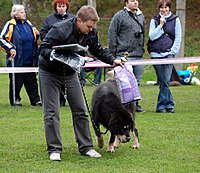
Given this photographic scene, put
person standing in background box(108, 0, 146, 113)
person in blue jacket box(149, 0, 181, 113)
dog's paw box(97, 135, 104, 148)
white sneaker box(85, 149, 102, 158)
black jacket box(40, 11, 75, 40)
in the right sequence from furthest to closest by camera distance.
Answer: person in blue jacket box(149, 0, 181, 113) < person standing in background box(108, 0, 146, 113) < black jacket box(40, 11, 75, 40) < dog's paw box(97, 135, 104, 148) < white sneaker box(85, 149, 102, 158)

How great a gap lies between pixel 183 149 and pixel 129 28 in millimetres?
3277

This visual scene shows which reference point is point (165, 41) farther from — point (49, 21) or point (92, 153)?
point (92, 153)

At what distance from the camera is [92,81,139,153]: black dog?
461cm

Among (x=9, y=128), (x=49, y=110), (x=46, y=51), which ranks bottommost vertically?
(x=9, y=128)

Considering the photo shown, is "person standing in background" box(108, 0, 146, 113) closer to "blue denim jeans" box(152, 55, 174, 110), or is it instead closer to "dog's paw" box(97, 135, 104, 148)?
"blue denim jeans" box(152, 55, 174, 110)

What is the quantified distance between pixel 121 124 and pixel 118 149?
0.61 m

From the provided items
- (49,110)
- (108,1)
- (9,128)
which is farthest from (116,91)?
(108,1)

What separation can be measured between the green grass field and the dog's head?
263 millimetres

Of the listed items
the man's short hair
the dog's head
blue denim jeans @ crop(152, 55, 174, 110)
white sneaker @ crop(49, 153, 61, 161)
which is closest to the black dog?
the dog's head

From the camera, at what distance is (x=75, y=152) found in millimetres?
4773

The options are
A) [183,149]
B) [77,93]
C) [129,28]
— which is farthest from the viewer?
[129,28]

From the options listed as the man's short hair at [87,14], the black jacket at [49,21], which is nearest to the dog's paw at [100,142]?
the man's short hair at [87,14]

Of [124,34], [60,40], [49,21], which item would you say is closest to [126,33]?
[124,34]

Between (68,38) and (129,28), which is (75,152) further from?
(129,28)
